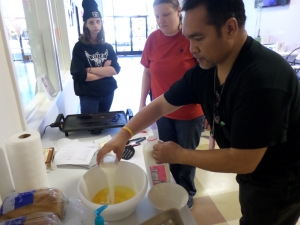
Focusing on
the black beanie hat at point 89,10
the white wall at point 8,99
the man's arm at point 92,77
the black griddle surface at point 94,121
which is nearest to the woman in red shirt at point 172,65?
the black griddle surface at point 94,121

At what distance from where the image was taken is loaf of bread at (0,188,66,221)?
0.73 metres

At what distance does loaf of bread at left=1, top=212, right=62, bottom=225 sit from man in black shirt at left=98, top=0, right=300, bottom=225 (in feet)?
0.92

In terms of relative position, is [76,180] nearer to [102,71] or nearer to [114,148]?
[114,148]

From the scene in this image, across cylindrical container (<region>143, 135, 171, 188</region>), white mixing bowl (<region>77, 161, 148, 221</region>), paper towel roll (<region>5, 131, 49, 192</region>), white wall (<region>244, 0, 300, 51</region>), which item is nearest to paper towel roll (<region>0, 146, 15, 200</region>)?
paper towel roll (<region>5, 131, 49, 192</region>)

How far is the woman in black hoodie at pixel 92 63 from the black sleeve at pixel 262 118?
151 cm

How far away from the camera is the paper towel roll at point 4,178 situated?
2.90ft

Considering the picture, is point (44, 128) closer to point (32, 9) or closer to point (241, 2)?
point (32, 9)

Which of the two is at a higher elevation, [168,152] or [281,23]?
[281,23]

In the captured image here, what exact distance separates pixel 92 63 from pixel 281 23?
4145 mm

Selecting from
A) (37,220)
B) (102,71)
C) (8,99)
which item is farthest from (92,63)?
(37,220)

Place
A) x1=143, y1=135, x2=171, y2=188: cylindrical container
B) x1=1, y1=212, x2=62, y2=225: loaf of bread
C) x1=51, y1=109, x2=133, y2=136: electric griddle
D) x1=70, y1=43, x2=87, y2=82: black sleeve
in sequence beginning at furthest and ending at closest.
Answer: x1=70, y1=43, x2=87, y2=82: black sleeve, x1=51, y1=109, x2=133, y2=136: electric griddle, x1=143, y1=135, x2=171, y2=188: cylindrical container, x1=1, y1=212, x2=62, y2=225: loaf of bread

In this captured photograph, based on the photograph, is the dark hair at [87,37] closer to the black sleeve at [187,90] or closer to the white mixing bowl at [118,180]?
the black sleeve at [187,90]

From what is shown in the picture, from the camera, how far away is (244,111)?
713mm

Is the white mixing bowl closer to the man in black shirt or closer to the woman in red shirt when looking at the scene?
the man in black shirt
